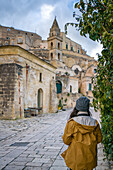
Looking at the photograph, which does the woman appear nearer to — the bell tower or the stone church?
the stone church

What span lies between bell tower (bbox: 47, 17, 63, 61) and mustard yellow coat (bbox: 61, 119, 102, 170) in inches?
1458

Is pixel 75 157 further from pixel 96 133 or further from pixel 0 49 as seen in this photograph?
pixel 0 49

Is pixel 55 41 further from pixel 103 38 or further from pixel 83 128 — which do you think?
pixel 83 128

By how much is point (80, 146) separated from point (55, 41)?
38073 millimetres

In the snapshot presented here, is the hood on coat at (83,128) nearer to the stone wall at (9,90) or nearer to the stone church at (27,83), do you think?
the stone church at (27,83)

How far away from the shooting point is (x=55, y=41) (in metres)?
38.7

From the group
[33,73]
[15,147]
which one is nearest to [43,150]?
[15,147]

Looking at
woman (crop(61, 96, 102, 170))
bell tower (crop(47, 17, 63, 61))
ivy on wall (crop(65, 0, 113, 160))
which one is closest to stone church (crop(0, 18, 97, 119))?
bell tower (crop(47, 17, 63, 61))

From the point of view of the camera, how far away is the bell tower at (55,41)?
38.1 meters

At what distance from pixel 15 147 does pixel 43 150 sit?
0.99 meters

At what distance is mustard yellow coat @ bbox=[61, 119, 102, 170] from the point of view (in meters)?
2.20

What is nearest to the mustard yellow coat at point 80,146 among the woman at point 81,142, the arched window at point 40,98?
the woman at point 81,142

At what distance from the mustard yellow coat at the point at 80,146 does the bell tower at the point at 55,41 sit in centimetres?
3703

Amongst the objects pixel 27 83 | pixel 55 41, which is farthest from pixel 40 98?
pixel 55 41
